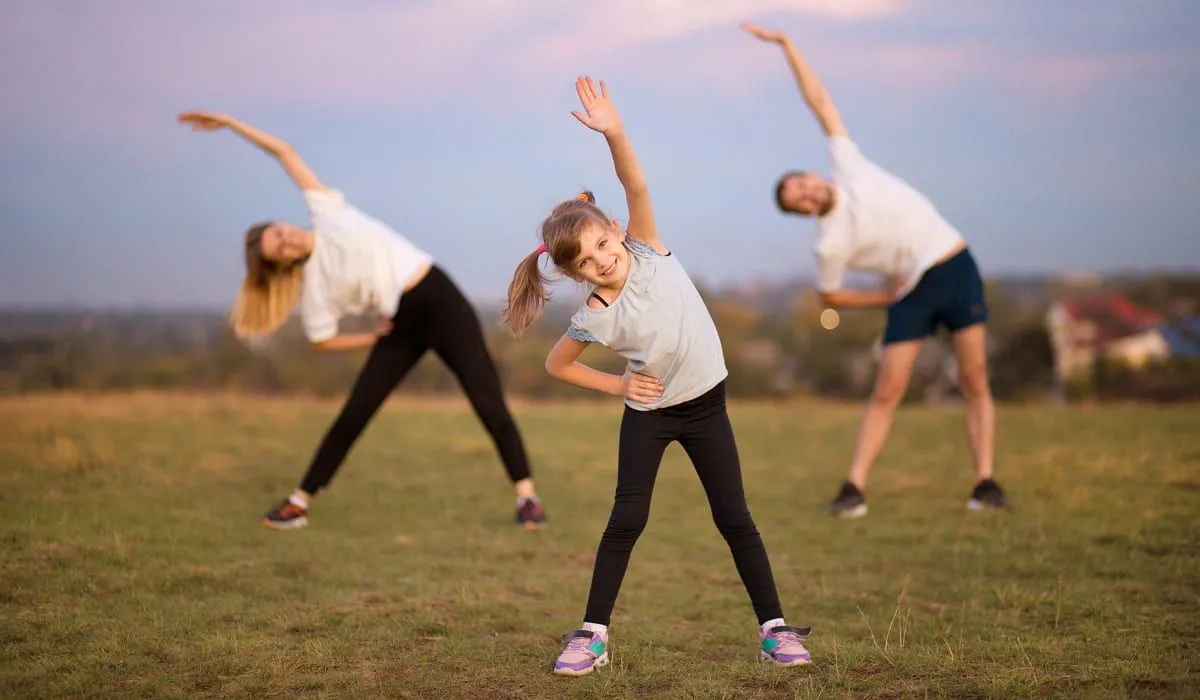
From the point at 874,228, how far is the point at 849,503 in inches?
71.9

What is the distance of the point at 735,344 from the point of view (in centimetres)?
2991

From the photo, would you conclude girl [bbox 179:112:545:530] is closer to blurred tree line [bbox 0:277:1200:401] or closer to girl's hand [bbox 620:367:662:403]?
blurred tree line [bbox 0:277:1200:401]

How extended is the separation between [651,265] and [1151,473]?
19.5 ft

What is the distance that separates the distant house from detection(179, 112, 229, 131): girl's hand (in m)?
22.6

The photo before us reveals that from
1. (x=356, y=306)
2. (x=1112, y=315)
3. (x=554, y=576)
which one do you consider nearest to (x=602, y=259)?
(x=554, y=576)

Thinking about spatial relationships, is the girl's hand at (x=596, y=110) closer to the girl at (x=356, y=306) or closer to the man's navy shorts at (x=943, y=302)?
the girl at (x=356, y=306)

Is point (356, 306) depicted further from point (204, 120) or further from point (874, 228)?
point (874, 228)

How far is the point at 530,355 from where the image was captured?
25.3m

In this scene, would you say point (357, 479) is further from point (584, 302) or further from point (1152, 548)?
point (1152, 548)

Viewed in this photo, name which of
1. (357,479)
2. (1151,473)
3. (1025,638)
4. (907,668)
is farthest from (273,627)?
(1151,473)

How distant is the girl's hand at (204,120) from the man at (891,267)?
3.38 meters

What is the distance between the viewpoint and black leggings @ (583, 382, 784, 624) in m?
4.00

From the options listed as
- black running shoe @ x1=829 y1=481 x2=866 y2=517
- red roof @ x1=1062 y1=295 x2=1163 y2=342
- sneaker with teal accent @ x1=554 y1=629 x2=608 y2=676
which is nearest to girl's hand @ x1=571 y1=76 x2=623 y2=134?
sneaker with teal accent @ x1=554 y1=629 x2=608 y2=676

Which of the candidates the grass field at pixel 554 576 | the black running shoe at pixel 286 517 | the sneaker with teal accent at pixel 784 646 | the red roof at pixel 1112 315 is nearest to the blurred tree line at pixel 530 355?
the red roof at pixel 1112 315
